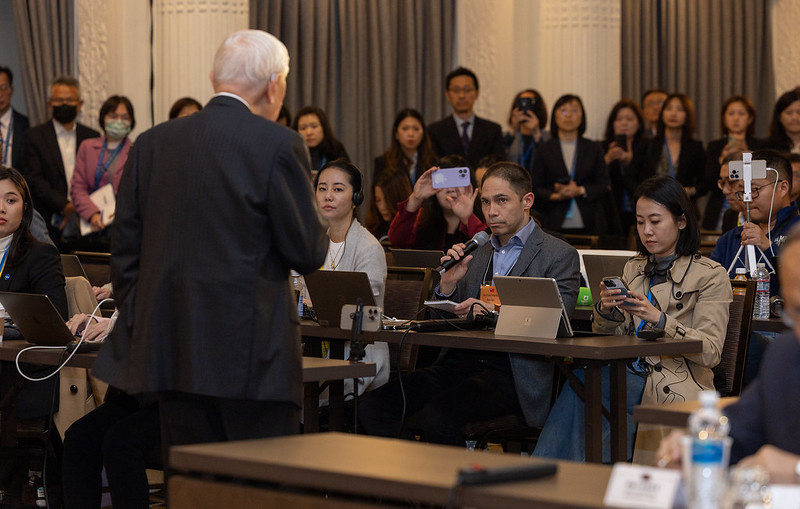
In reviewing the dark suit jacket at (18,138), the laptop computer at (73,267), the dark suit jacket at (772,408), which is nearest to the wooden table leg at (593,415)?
the dark suit jacket at (772,408)

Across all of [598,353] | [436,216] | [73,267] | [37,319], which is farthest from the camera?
[436,216]

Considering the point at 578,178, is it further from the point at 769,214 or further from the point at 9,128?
the point at 9,128

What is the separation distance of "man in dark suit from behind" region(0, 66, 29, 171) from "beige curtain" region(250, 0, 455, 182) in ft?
6.34

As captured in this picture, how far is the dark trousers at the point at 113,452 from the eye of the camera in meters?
3.88

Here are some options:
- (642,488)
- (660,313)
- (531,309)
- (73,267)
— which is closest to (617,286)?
(660,313)

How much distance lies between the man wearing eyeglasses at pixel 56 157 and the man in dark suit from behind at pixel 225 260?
15.6 ft

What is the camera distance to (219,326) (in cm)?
288

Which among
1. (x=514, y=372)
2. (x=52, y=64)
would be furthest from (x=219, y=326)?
(x=52, y=64)

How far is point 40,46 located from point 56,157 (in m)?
1.09

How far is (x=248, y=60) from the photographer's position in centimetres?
301

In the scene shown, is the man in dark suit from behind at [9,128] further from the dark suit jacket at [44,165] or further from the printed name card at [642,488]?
the printed name card at [642,488]

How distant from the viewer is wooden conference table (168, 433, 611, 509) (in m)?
1.96

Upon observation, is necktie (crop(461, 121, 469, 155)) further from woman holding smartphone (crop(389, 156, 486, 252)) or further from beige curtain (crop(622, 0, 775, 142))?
beige curtain (crop(622, 0, 775, 142))

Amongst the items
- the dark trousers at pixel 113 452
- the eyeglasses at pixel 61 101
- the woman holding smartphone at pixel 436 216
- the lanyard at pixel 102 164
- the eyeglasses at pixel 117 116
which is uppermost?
the eyeglasses at pixel 61 101
